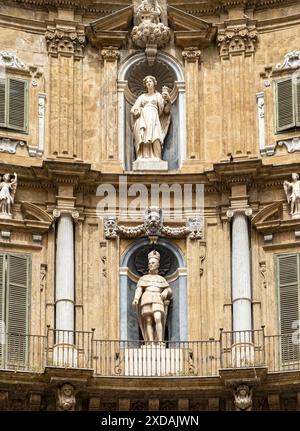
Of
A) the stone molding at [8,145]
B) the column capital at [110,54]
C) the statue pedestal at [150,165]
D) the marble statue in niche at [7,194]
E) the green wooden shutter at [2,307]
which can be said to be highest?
the column capital at [110,54]

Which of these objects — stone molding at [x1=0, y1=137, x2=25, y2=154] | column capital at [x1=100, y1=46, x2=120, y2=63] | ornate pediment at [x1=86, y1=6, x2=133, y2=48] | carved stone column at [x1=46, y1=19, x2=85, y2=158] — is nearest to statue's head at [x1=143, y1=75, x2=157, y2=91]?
column capital at [x1=100, y1=46, x2=120, y2=63]

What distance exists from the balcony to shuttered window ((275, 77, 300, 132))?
15.9ft

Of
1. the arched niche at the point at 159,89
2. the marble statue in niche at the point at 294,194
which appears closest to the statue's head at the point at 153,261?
the arched niche at the point at 159,89

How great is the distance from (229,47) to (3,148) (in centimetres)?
551

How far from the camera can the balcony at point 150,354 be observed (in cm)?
3872

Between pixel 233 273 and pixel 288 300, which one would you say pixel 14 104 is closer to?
pixel 233 273

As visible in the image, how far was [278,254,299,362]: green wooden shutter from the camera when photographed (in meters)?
39.1

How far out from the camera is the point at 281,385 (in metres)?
38.1

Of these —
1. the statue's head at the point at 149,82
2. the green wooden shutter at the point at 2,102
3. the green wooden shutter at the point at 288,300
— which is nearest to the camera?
the green wooden shutter at the point at 288,300

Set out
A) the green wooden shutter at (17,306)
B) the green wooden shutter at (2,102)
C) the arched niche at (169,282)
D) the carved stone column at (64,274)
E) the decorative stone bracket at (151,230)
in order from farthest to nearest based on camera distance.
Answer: the green wooden shutter at (2,102)
the decorative stone bracket at (151,230)
the arched niche at (169,282)
the carved stone column at (64,274)
the green wooden shutter at (17,306)

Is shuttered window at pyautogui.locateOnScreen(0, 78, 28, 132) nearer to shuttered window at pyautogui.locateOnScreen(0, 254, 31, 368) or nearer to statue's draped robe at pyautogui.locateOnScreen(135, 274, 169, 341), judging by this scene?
shuttered window at pyautogui.locateOnScreen(0, 254, 31, 368)

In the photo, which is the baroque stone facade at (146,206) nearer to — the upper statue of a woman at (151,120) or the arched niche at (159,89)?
the arched niche at (159,89)

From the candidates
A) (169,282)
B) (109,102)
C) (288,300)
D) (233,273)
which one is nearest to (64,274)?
(169,282)

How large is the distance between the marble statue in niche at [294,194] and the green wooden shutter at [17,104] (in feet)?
19.1
